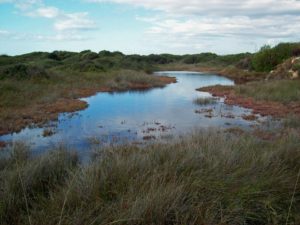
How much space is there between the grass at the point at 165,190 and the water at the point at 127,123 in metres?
4.44

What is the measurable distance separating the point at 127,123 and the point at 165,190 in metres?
12.9

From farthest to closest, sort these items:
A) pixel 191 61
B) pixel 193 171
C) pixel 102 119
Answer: pixel 191 61
pixel 102 119
pixel 193 171

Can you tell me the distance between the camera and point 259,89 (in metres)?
28.3

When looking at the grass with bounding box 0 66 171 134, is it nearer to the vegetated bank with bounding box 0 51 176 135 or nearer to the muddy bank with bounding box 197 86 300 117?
the vegetated bank with bounding box 0 51 176 135

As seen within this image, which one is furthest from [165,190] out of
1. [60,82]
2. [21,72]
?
[60,82]

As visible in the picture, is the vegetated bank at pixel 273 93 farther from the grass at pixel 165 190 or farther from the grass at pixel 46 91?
the grass at pixel 165 190

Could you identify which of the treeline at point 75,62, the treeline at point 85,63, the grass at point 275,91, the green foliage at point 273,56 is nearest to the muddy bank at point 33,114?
the treeline at point 85,63

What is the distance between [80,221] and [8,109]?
16004 mm

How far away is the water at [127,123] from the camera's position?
13.7m

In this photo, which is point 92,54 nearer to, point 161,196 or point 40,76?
point 40,76

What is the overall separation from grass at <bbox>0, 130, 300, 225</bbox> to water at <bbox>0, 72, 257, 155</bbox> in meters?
4.44

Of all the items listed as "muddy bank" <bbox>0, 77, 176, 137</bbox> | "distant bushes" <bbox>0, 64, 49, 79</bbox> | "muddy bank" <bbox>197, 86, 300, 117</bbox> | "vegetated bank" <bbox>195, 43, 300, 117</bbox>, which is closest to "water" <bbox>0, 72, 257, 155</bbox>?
"muddy bank" <bbox>0, 77, 176, 137</bbox>

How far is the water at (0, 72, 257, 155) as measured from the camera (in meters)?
13.7

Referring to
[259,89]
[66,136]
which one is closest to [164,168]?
[66,136]
